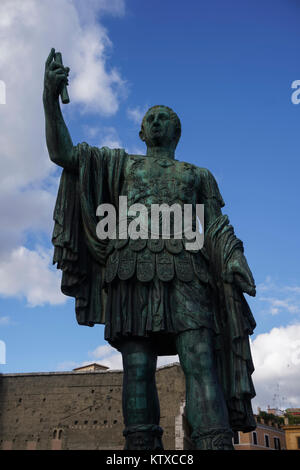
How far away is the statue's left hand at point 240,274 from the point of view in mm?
3939

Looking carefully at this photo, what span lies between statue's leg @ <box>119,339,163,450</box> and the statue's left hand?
0.80 meters

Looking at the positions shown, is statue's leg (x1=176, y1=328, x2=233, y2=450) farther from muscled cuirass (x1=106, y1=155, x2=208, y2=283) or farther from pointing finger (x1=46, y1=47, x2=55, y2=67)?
pointing finger (x1=46, y1=47, x2=55, y2=67)

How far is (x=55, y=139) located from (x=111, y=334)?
1.60m

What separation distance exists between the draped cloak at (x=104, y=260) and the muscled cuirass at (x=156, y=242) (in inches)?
5.7

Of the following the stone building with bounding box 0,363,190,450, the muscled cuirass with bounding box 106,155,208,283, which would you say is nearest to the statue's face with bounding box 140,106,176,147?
the muscled cuirass with bounding box 106,155,208,283

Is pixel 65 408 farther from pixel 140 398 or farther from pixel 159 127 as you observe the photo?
pixel 140 398

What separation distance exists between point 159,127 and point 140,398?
7.59 ft

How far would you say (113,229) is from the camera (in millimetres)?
4332

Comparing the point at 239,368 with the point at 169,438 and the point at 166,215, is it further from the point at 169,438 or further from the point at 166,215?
the point at 169,438

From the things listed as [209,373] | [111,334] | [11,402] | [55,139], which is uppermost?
[11,402]

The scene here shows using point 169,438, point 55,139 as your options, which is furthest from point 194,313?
point 169,438

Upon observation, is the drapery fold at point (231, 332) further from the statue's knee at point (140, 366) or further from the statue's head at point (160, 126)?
the statue's head at point (160, 126)

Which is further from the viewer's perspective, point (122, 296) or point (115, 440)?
point (115, 440)
